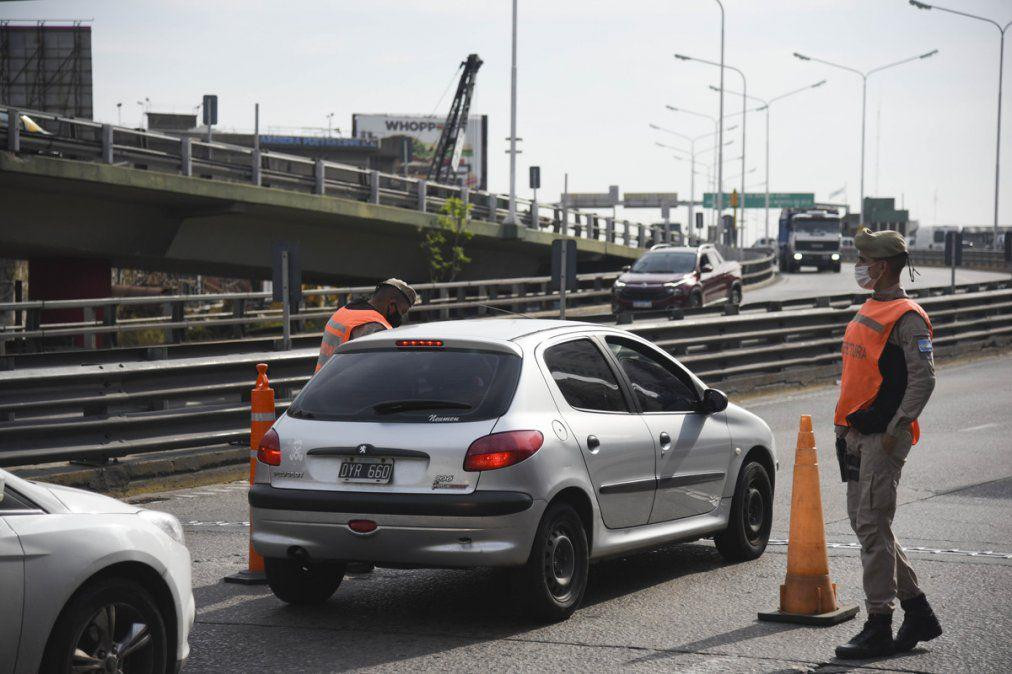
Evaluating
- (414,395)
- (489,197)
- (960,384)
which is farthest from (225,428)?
(489,197)

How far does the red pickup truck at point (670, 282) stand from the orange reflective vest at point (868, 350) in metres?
27.3

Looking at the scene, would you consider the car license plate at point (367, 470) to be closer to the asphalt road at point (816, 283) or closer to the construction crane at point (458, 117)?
the asphalt road at point (816, 283)

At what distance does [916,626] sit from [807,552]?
662 mm

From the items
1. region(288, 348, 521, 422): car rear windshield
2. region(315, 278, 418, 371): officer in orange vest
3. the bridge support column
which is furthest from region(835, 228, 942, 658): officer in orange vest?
the bridge support column

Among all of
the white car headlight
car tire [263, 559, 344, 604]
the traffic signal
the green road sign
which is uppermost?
the green road sign

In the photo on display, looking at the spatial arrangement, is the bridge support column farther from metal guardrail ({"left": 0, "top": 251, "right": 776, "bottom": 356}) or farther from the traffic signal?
the traffic signal

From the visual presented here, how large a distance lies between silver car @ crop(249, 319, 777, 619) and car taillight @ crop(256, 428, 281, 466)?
0.01 metres

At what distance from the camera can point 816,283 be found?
55781mm

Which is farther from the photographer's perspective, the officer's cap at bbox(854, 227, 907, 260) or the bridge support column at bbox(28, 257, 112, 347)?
the bridge support column at bbox(28, 257, 112, 347)

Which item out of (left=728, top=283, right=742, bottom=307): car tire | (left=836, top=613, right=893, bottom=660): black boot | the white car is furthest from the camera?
(left=728, top=283, right=742, bottom=307): car tire

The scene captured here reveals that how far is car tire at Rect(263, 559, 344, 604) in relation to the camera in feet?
24.5

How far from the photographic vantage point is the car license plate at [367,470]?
7.00 metres

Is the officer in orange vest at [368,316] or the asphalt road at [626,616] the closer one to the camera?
the asphalt road at [626,616]

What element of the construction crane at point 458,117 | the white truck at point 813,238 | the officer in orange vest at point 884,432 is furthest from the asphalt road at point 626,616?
the construction crane at point 458,117
